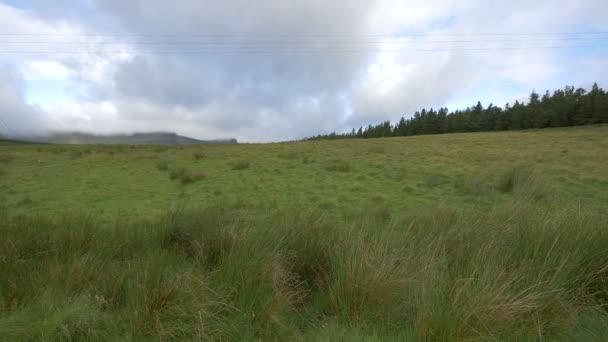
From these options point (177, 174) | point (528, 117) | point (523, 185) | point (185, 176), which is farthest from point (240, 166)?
point (528, 117)

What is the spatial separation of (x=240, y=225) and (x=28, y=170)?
14.7m

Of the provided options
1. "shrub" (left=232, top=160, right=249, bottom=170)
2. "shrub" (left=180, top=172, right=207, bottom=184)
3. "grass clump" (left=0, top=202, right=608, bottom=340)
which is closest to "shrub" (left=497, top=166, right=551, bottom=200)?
"grass clump" (left=0, top=202, right=608, bottom=340)

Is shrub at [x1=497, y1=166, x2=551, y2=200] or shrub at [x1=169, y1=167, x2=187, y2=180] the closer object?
shrub at [x1=497, y1=166, x2=551, y2=200]

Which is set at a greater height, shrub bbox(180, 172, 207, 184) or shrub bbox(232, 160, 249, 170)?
shrub bbox(232, 160, 249, 170)

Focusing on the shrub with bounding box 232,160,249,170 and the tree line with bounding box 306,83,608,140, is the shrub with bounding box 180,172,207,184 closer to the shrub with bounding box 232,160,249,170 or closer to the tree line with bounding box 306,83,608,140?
the shrub with bounding box 232,160,249,170

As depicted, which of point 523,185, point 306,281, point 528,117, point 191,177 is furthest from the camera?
point 528,117

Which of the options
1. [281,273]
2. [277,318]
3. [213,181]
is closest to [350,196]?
[213,181]

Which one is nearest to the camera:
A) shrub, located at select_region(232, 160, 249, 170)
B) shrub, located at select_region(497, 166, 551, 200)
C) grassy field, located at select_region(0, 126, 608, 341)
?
grassy field, located at select_region(0, 126, 608, 341)

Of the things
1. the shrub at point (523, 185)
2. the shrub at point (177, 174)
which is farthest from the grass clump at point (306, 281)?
the shrub at point (177, 174)

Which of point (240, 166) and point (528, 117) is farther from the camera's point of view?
point (528, 117)

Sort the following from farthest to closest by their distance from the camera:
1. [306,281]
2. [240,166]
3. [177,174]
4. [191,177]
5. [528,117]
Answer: [528,117] < [240,166] < [177,174] < [191,177] < [306,281]

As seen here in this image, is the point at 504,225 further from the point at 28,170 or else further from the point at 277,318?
the point at 28,170

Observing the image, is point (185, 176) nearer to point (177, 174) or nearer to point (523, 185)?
point (177, 174)

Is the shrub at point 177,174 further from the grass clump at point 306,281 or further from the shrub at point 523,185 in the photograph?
the shrub at point 523,185
